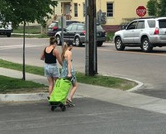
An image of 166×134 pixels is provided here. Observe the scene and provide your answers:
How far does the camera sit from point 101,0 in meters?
48.3

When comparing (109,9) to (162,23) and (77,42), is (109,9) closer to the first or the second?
(77,42)

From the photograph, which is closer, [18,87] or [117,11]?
[18,87]

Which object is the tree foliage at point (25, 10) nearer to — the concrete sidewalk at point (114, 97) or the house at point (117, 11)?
the concrete sidewalk at point (114, 97)

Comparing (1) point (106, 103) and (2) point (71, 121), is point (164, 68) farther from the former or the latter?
(2) point (71, 121)

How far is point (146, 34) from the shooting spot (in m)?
24.5

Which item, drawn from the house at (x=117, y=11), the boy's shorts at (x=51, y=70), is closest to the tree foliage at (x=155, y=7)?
the house at (x=117, y=11)

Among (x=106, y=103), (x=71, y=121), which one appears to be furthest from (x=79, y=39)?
(x=71, y=121)

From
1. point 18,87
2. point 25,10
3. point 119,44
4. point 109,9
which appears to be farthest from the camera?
point 109,9

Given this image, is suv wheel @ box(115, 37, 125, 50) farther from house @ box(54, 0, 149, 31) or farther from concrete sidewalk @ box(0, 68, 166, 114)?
house @ box(54, 0, 149, 31)

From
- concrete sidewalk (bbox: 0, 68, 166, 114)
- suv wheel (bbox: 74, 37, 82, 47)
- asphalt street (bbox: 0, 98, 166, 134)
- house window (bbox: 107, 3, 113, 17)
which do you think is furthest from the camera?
house window (bbox: 107, 3, 113, 17)

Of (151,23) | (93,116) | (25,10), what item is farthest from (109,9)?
(93,116)

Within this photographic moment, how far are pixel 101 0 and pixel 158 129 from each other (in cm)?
4160

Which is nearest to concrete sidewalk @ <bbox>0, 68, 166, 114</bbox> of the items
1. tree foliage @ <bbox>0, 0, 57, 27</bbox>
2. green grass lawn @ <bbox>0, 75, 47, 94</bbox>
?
green grass lawn @ <bbox>0, 75, 47, 94</bbox>

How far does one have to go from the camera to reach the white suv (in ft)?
78.7
